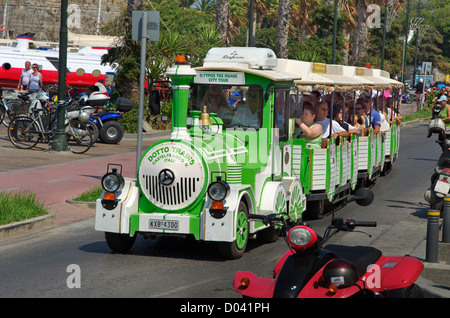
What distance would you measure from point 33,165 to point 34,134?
356cm

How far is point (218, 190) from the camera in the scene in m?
8.55

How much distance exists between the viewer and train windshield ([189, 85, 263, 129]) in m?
9.91

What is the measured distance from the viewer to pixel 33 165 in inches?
622

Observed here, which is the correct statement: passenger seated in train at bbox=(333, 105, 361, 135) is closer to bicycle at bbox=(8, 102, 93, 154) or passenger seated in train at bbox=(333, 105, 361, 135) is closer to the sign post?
the sign post

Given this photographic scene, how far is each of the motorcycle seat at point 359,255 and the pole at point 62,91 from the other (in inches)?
506

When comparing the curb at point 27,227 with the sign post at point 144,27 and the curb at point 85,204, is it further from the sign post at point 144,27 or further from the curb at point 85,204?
the sign post at point 144,27

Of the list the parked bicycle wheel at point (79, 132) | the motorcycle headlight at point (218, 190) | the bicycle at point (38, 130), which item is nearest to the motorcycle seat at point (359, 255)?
the motorcycle headlight at point (218, 190)

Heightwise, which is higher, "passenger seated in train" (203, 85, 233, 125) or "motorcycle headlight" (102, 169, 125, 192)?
"passenger seated in train" (203, 85, 233, 125)

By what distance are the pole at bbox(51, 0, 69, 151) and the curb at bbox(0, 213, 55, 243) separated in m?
7.37

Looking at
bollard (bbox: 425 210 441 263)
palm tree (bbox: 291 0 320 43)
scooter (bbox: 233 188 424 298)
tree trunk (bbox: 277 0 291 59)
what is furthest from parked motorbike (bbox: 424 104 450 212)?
palm tree (bbox: 291 0 320 43)

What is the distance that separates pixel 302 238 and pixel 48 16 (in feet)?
202
